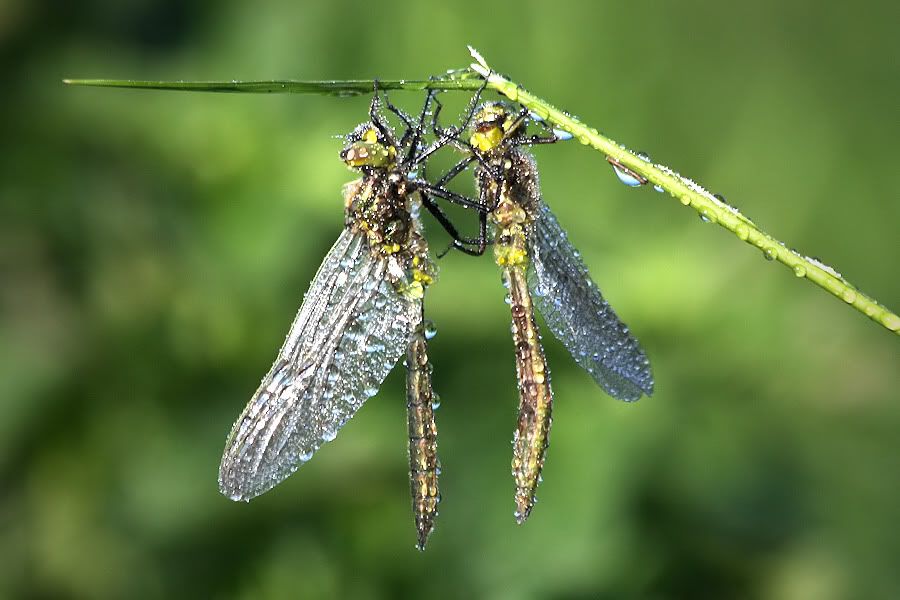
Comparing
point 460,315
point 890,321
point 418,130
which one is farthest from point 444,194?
point 460,315

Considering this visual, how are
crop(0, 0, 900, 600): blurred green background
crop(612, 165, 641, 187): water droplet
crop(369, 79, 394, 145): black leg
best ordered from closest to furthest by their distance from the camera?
crop(612, 165, 641, 187): water droplet
crop(369, 79, 394, 145): black leg
crop(0, 0, 900, 600): blurred green background

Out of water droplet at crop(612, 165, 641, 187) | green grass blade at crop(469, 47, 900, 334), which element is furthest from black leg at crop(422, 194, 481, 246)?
green grass blade at crop(469, 47, 900, 334)

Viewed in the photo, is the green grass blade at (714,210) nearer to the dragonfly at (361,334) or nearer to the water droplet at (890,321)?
the water droplet at (890,321)

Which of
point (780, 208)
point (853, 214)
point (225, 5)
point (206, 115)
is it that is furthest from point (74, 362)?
point (853, 214)

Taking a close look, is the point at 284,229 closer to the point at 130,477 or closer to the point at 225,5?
the point at 130,477

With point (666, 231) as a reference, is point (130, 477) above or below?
below

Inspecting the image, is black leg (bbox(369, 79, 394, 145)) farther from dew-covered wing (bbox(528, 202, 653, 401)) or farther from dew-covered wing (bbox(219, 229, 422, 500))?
dew-covered wing (bbox(528, 202, 653, 401))
